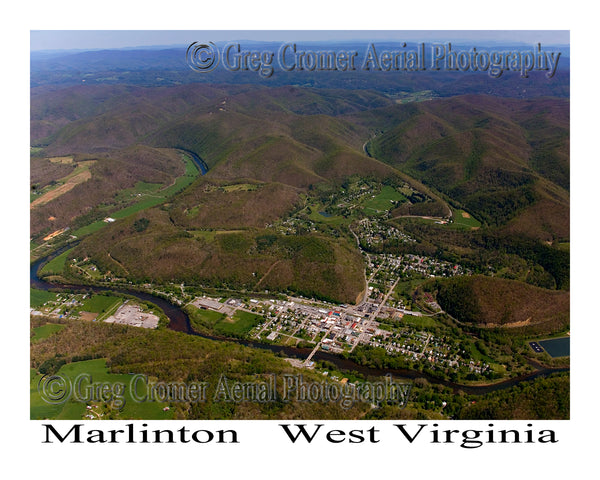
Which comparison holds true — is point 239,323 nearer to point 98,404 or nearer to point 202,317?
point 202,317

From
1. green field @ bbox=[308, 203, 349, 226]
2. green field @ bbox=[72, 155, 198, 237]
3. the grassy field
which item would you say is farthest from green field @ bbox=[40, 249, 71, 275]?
the grassy field

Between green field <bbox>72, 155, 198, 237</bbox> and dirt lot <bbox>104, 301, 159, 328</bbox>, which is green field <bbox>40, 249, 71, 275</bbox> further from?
dirt lot <bbox>104, 301, 159, 328</bbox>

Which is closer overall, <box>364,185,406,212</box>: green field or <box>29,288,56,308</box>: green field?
<box>29,288,56,308</box>: green field

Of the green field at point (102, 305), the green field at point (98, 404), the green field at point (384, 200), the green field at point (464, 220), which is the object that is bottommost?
the green field at point (98, 404)

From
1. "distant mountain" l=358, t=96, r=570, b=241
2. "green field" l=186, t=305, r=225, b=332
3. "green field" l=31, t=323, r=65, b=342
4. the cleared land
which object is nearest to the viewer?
"green field" l=31, t=323, r=65, b=342

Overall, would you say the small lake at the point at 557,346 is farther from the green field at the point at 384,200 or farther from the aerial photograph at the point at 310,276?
the green field at the point at 384,200

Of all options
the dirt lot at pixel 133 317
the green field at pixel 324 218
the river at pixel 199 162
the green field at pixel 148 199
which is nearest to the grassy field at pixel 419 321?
the dirt lot at pixel 133 317

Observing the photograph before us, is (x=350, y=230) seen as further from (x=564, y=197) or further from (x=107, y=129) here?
(x=107, y=129)
